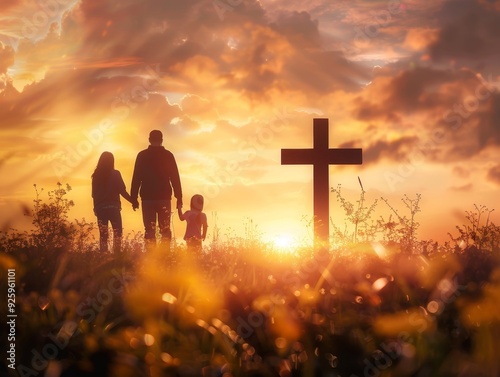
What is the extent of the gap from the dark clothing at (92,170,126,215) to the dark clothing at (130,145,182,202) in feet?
1.88

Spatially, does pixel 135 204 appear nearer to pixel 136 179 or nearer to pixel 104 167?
pixel 136 179

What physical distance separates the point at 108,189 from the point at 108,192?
62mm

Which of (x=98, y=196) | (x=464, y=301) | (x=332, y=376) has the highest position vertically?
(x=98, y=196)

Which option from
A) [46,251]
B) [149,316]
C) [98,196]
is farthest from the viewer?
[98,196]

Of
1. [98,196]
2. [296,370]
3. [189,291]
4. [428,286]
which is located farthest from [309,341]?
[98,196]

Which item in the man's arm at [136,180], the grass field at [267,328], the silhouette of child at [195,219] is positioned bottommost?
the grass field at [267,328]

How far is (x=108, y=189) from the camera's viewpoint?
48.4ft

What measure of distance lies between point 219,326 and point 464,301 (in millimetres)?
1204

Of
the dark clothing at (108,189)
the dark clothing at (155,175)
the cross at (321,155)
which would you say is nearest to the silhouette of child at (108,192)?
the dark clothing at (108,189)

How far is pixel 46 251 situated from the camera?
223 inches

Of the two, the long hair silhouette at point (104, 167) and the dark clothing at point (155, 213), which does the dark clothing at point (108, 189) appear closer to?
the long hair silhouette at point (104, 167)

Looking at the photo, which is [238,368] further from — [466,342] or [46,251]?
[46,251]

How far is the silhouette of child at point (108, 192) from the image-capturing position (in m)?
14.8

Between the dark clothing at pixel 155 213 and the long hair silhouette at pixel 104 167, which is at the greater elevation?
the long hair silhouette at pixel 104 167
